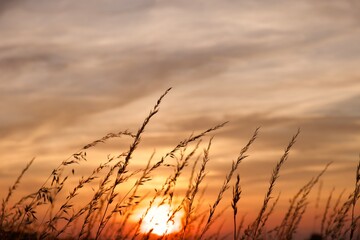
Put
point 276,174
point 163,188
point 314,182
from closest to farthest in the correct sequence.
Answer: point 276,174
point 163,188
point 314,182

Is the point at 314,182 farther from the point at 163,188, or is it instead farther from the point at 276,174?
the point at 163,188

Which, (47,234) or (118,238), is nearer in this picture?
(47,234)

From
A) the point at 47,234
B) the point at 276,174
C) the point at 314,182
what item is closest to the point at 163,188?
the point at 276,174

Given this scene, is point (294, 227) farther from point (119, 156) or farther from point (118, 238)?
point (119, 156)

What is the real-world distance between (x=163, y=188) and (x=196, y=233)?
2.40ft

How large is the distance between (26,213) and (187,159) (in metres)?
1.55

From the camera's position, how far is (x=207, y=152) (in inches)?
195

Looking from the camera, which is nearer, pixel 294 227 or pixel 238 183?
pixel 238 183

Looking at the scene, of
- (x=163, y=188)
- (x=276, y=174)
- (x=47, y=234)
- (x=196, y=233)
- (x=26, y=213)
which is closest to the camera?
(x=47, y=234)

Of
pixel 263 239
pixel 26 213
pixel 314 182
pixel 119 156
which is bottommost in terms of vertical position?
pixel 263 239

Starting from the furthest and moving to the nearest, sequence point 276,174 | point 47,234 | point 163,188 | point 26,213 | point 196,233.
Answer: point 196,233
point 163,188
point 276,174
point 26,213
point 47,234

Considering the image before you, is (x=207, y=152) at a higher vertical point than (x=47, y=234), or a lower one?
higher

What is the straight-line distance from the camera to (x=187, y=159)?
5.10 metres

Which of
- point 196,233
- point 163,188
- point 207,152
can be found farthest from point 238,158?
point 196,233
